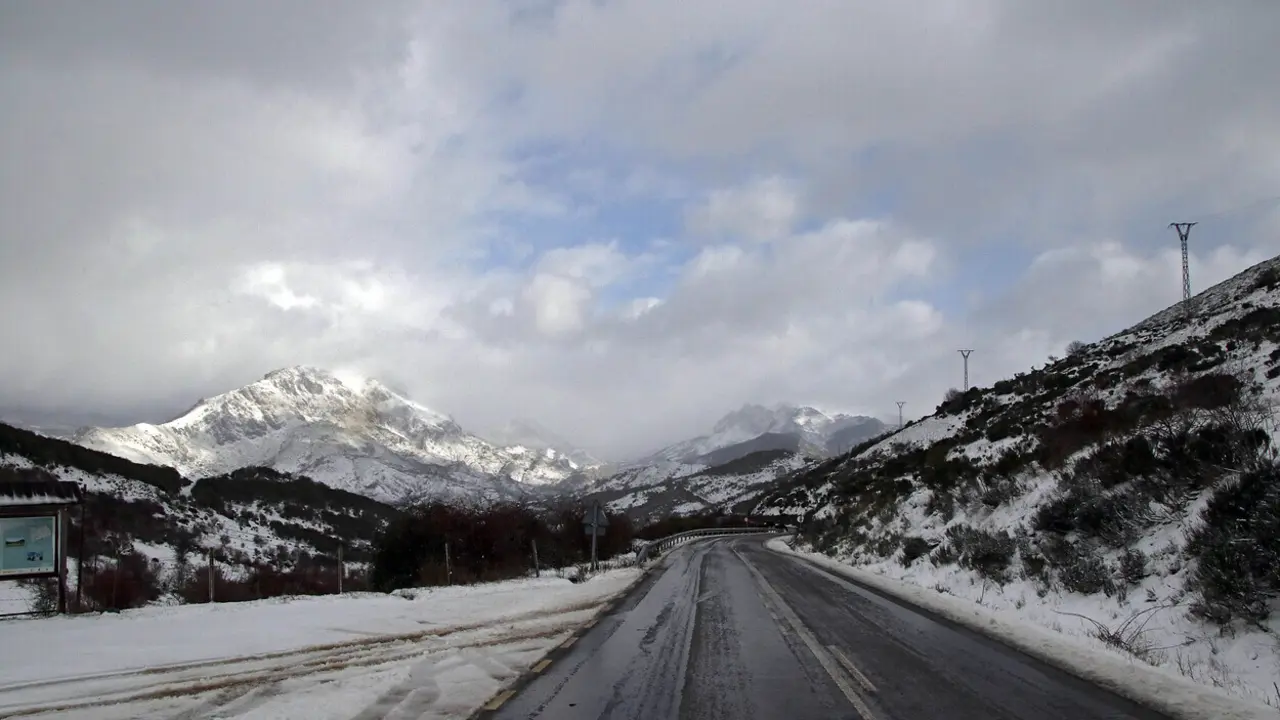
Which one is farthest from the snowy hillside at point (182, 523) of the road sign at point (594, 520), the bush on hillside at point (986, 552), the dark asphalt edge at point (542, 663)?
the bush on hillside at point (986, 552)

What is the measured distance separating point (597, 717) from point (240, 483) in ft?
368

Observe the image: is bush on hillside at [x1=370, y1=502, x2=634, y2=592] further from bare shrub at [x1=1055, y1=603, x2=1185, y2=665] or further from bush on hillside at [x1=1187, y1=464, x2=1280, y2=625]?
bush on hillside at [x1=1187, y1=464, x2=1280, y2=625]

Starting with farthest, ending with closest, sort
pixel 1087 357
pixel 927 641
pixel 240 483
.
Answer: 1. pixel 240 483
2. pixel 1087 357
3. pixel 927 641

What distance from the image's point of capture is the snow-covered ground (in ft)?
26.7

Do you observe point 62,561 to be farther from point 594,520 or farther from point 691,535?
point 691,535

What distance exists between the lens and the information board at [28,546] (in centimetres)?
1595

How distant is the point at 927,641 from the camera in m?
11.2

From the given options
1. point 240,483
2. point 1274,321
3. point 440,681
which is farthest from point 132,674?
point 240,483

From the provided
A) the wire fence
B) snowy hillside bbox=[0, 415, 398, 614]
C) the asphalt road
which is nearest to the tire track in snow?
the asphalt road

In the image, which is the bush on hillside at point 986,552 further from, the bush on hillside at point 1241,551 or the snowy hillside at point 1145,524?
the bush on hillside at point 1241,551

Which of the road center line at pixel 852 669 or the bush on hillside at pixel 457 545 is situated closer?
the road center line at pixel 852 669

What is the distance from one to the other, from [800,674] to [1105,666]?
3264 millimetres

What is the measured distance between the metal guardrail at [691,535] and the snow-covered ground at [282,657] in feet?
66.9

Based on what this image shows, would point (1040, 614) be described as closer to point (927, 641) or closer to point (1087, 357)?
point (927, 641)
